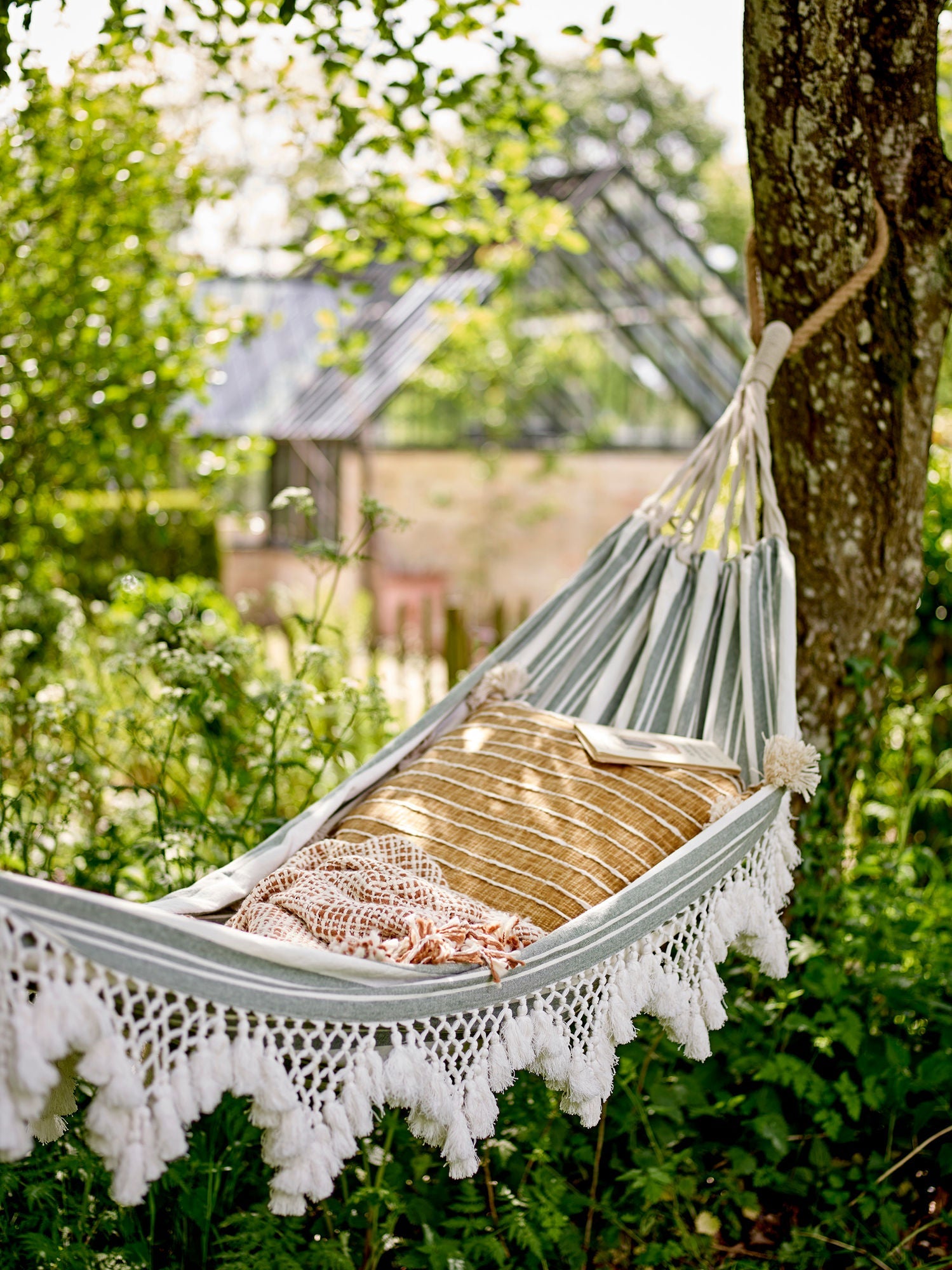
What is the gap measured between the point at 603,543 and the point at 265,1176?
134 centimetres

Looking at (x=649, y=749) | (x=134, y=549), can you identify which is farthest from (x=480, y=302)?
(x=649, y=749)

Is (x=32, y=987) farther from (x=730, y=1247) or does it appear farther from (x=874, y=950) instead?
(x=874, y=950)

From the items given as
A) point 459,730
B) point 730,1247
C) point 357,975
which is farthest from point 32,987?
point 730,1247

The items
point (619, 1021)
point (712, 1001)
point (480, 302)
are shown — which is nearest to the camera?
point (619, 1021)

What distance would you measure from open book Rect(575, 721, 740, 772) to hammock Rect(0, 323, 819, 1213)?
0.23 feet

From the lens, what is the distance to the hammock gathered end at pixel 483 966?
1.18 metres

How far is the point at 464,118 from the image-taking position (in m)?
3.11

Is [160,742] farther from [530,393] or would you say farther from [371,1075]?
[530,393]

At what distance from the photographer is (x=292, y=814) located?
3250 millimetres

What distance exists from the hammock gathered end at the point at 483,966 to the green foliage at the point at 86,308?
1636 mm

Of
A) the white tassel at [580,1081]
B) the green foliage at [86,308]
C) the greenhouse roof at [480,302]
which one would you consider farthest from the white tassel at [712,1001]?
the greenhouse roof at [480,302]

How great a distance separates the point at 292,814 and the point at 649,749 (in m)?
1.47

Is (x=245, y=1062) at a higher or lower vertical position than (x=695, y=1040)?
higher

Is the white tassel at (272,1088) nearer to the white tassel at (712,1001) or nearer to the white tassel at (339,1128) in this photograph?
the white tassel at (339,1128)
